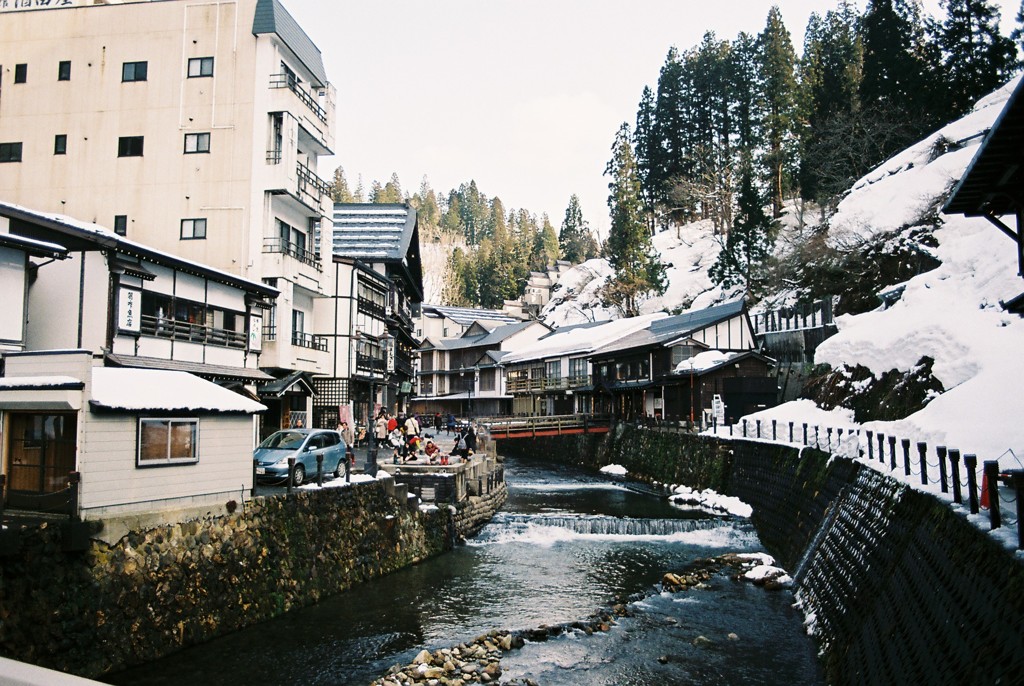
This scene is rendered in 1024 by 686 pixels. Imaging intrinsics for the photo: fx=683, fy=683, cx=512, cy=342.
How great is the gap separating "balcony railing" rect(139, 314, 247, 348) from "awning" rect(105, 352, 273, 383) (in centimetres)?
86

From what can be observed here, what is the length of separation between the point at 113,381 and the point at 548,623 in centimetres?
1156

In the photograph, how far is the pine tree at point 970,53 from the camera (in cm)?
4379

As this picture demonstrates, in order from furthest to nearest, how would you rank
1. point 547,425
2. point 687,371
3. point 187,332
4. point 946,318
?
point 547,425
point 687,371
point 946,318
point 187,332

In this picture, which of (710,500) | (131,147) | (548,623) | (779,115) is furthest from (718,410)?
(779,115)

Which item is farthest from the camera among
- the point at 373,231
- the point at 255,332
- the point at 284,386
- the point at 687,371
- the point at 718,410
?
the point at 373,231

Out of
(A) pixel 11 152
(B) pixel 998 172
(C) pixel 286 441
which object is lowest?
(C) pixel 286 441

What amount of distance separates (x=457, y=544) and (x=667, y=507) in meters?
12.4

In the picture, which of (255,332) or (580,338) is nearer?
(255,332)

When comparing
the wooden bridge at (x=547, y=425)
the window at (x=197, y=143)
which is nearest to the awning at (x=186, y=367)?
the window at (x=197, y=143)

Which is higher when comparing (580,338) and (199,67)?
(199,67)

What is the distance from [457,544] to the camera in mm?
25703

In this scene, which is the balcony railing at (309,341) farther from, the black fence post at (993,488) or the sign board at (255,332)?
the black fence post at (993,488)

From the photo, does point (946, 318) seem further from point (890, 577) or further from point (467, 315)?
point (467, 315)

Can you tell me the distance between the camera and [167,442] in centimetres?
1520
